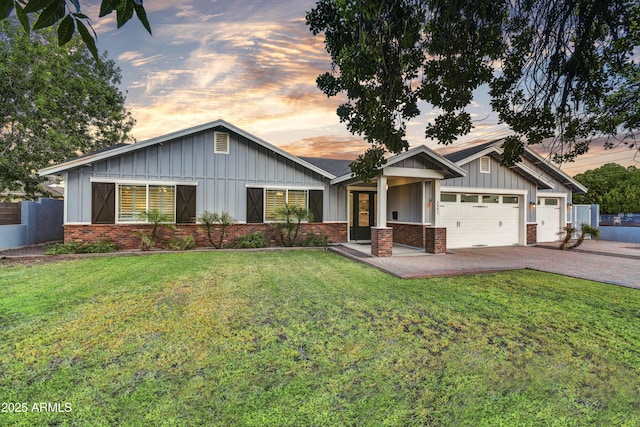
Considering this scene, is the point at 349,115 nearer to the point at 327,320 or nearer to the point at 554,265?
the point at 327,320

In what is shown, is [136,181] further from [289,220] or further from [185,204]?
[289,220]

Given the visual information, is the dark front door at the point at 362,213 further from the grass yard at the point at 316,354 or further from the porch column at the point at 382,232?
the grass yard at the point at 316,354

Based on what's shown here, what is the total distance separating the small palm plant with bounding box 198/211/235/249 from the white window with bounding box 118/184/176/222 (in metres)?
1.13

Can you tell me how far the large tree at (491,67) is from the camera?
165 inches

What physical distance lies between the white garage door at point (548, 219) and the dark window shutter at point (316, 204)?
10.8 m

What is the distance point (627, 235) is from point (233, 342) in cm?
2018

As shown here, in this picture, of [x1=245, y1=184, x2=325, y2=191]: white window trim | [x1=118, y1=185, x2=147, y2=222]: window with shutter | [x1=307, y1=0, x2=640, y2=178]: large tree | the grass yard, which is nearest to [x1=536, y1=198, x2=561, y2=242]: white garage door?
the grass yard

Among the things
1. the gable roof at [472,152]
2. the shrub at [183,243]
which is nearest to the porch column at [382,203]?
the gable roof at [472,152]

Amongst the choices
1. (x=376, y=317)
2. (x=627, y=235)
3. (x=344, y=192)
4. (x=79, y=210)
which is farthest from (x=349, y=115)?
(x=627, y=235)

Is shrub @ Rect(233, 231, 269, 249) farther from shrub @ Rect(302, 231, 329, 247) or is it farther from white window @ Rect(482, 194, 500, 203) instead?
white window @ Rect(482, 194, 500, 203)

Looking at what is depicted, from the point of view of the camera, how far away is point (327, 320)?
4133mm

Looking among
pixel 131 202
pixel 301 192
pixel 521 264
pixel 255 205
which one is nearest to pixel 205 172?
pixel 255 205

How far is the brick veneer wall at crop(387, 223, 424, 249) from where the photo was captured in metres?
10.9

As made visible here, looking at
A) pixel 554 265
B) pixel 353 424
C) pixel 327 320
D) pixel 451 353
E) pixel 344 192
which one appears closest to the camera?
pixel 353 424
